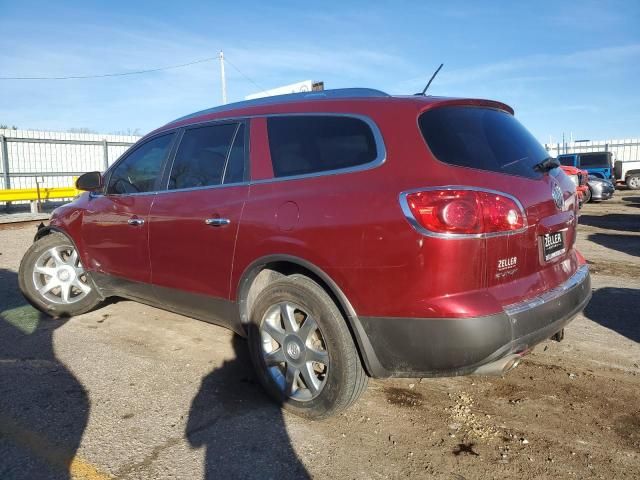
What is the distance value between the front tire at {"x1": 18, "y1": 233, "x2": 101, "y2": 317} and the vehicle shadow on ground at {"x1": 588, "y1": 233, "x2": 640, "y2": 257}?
8.13m

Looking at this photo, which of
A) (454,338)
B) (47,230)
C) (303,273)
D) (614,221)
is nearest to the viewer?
(454,338)

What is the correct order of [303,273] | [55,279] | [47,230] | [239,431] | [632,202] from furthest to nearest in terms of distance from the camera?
[632,202] < [47,230] < [55,279] < [303,273] < [239,431]

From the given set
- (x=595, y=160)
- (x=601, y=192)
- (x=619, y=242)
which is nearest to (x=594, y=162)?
(x=595, y=160)

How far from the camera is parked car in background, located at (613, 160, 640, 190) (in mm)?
26406

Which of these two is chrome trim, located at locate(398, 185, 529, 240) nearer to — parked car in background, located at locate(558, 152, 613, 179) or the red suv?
the red suv

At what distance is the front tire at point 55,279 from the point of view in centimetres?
471

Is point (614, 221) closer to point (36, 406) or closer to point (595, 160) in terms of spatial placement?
point (595, 160)

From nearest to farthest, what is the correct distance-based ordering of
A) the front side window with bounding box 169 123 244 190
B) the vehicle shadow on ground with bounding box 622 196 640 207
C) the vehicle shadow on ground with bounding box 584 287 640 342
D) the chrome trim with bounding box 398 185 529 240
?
the chrome trim with bounding box 398 185 529 240, the front side window with bounding box 169 123 244 190, the vehicle shadow on ground with bounding box 584 287 640 342, the vehicle shadow on ground with bounding box 622 196 640 207

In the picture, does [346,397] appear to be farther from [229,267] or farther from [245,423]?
[229,267]

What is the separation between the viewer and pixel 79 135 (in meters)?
18.6

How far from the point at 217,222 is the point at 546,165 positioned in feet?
6.71

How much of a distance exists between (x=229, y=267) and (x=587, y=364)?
2666 millimetres

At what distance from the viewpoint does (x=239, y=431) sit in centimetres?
274

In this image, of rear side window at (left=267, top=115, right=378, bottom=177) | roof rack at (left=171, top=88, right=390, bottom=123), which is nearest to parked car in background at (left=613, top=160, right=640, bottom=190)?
roof rack at (left=171, top=88, right=390, bottom=123)
